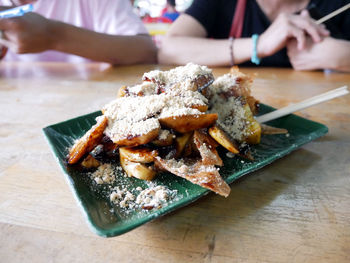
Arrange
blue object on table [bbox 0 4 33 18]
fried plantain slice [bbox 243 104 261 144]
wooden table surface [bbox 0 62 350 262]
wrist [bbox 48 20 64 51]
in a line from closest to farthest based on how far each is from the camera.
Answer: wooden table surface [bbox 0 62 350 262] < fried plantain slice [bbox 243 104 261 144] < blue object on table [bbox 0 4 33 18] < wrist [bbox 48 20 64 51]

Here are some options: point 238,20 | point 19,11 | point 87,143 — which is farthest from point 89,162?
point 238,20

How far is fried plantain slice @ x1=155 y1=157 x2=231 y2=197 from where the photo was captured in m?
0.51

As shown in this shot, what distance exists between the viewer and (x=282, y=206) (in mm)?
539

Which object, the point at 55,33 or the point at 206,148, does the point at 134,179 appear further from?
the point at 55,33

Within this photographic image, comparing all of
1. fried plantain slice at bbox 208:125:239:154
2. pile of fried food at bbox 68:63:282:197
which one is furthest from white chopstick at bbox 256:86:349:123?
fried plantain slice at bbox 208:125:239:154

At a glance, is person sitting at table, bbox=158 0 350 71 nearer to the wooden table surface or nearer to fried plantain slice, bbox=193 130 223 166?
the wooden table surface

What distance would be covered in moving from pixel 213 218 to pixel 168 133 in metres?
0.20

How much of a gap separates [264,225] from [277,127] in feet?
1.37

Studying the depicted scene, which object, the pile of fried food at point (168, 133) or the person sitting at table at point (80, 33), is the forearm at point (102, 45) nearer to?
the person sitting at table at point (80, 33)

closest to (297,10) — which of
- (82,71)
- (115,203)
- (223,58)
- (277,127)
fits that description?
(223,58)

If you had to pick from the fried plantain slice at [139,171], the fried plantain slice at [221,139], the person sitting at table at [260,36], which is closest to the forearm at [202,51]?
the person sitting at table at [260,36]

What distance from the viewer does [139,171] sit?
0.58 m

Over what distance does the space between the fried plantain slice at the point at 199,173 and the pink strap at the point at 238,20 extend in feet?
4.95

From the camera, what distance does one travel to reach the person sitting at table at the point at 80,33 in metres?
1.44
